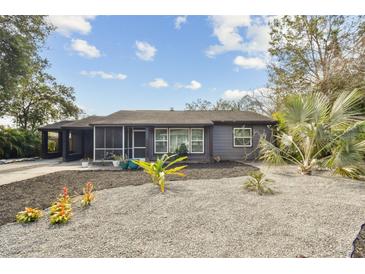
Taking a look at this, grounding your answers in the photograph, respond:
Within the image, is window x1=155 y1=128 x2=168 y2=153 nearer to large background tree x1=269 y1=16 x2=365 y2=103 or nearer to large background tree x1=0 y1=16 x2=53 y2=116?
large background tree x1=0 y1=16 x2=53 y2=116

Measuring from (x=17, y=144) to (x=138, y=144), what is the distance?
8661mm

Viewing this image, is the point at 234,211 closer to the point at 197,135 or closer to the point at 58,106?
the point at 197,135

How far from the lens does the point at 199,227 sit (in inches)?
124

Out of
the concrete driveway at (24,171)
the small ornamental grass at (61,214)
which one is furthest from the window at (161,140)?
the small ornamental grass at (61,214)

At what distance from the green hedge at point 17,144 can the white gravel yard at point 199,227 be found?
40.1 ft

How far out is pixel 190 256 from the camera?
2451 mm

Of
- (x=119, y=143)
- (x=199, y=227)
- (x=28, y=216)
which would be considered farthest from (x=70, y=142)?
(x=199, y=227)

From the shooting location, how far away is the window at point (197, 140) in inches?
460

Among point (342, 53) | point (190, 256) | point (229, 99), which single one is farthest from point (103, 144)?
point (229, 99)

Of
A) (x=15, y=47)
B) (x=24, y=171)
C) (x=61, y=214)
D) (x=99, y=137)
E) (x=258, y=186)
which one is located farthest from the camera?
(x=99, y=137)

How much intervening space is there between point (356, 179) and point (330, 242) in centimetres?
520

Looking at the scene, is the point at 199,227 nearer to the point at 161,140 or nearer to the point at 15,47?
the point at 161,140

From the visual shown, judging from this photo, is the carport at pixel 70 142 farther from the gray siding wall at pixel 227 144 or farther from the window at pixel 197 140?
the gray siding wall at pixel 227 144
